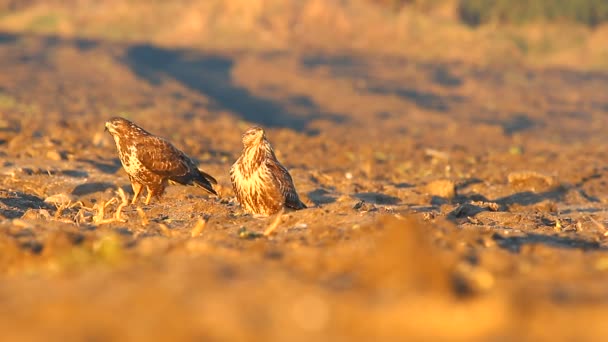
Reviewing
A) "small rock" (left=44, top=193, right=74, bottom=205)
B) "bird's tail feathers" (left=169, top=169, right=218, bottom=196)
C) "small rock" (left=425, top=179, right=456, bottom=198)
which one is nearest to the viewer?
"small rock" (left=44, top=193, right=74, bottom=205)

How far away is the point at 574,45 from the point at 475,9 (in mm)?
4826

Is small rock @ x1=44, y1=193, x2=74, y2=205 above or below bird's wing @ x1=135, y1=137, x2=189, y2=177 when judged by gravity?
below

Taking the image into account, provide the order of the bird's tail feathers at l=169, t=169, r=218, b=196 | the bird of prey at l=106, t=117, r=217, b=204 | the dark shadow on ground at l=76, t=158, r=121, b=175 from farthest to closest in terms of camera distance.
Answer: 1. the dark shadow on ground at l=76, t=158, r=121, b=175
2. the bird's tail feathers at l=169, t=169, r=218, b=196
3. the bird of prey at l=106, t=117, r=217, b=204

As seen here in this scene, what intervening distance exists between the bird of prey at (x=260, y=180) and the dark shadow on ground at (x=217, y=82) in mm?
15439

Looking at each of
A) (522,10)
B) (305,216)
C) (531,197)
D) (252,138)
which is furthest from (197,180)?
(522,10)

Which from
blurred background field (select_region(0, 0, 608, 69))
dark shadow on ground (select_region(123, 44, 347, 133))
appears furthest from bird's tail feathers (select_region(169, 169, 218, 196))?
blurred background field (select_region(0, 0, 608, 69))

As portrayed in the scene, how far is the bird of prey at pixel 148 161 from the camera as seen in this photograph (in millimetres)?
11570

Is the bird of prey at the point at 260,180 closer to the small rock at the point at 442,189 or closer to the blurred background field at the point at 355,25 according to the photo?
the small rock at the point at 442,189

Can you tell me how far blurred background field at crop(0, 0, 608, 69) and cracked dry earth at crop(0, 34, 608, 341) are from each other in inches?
251

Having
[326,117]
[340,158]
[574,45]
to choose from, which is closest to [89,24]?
[326,117]

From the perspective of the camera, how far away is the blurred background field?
4028cm

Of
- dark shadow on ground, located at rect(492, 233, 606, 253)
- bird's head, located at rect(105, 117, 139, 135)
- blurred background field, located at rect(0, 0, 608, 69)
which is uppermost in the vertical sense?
blurred background field, located at rect(0, 0, 608, 69)

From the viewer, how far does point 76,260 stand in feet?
20.6

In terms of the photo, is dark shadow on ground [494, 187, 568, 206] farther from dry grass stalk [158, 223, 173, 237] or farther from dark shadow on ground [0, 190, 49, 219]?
dark shadow on ground [0, 190, 49, 219]
